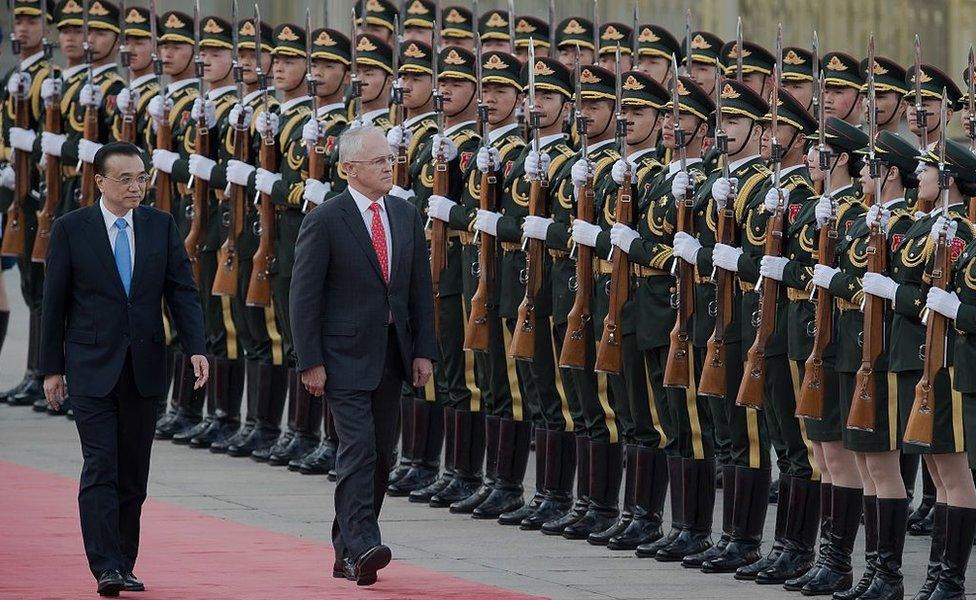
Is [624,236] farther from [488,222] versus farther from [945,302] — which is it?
[945,302]

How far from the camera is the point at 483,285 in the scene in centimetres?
1109

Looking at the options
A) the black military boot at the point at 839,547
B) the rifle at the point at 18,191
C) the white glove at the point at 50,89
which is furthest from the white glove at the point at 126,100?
the black military boot at the point at 839,547

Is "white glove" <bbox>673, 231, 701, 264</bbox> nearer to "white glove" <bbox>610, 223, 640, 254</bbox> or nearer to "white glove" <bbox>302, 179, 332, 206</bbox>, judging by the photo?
"white glove" <bbox>610, 223, 640, 254</bbox>

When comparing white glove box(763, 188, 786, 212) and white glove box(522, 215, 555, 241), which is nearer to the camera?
white glove box(763, 188, 786, 212)

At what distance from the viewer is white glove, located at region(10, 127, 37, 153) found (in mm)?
14094

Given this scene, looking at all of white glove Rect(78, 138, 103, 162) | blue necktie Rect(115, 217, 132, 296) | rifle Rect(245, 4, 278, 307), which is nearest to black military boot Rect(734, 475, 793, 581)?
blue necktie Rect(115, 217, 132, 296)

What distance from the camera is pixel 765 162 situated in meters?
9.95

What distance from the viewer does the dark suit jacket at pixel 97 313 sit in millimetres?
8789

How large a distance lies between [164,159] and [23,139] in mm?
1339

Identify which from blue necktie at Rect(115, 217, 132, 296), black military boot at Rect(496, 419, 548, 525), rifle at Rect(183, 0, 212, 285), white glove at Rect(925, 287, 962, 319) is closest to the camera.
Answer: white glove at Rect(925, 287, 962, 319)

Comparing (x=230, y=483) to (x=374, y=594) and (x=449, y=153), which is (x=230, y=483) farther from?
(x=374, y=594)

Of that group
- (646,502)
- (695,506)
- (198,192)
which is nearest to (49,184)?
(198,192)

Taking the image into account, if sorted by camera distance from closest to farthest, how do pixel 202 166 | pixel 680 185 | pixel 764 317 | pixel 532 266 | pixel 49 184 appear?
1. pixel 764 317
2. pixel 680 185
3. pixel 532 266
4. pixel 202 166
5. pixel 49 184

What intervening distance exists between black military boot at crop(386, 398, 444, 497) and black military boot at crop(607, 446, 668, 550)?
5.17 ft
